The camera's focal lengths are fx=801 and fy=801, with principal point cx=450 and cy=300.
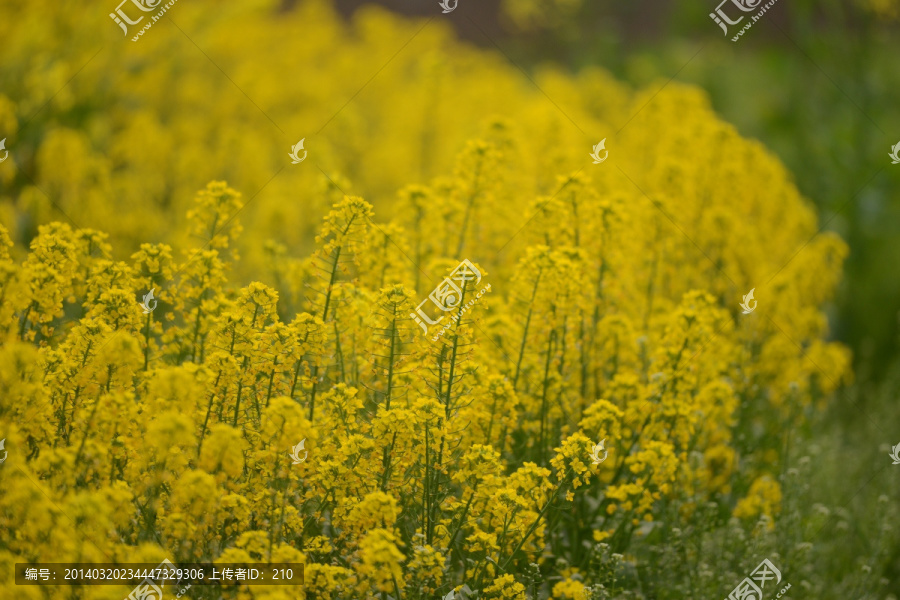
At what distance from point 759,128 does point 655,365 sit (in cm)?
763

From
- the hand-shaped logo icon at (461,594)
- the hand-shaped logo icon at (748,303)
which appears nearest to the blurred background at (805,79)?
the hand-shaped logo icon at (748,303)

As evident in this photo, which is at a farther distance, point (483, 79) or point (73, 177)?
point (483, 79)

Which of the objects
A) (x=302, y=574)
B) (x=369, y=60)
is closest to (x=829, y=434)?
(x=302, y=574)

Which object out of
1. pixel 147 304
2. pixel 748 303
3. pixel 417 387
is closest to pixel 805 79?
pixel 748 303

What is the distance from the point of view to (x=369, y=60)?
12.5m

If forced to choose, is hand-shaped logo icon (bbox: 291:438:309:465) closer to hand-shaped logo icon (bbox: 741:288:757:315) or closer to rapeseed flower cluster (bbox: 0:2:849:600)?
rapeseed flower cluster (bbox: 0:2:849:600)

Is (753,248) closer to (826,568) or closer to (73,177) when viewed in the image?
(826,568)

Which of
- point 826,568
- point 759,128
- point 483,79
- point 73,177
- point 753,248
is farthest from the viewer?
point 483,79

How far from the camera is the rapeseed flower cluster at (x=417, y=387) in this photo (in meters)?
2.48

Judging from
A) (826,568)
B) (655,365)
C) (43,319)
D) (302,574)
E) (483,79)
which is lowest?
(826,568)

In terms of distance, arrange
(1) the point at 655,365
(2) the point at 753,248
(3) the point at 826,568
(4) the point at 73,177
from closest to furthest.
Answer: (1) the point at 655,365 < (3) the point at 826,568 < (2) the point at 753,248 < (4) the point at 73,177

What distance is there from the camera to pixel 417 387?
3.15 metres

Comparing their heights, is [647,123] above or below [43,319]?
above

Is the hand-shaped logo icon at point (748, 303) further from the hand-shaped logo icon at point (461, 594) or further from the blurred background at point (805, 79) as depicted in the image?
the hand-shaped logo icon at point (461, 594)
